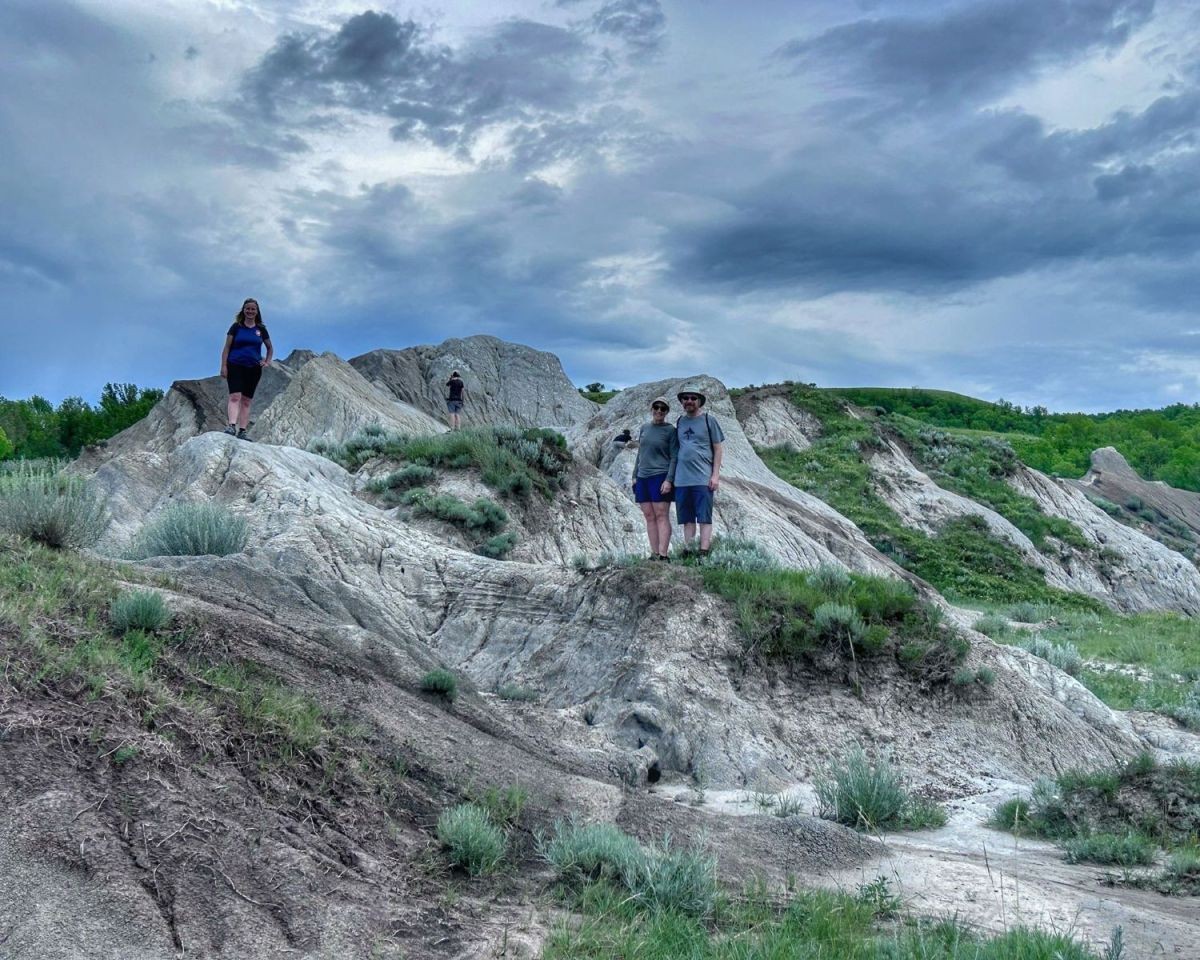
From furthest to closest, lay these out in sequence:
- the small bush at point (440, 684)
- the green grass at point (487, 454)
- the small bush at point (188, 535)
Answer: the green grass at point (487, 454)
the small bush at point (188, 535)
the small bush at point (440, 684)

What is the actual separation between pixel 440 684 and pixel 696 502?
4804 mm

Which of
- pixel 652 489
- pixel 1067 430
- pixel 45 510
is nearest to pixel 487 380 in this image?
pixel 652 489

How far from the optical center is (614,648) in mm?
11141

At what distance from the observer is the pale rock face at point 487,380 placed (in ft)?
140

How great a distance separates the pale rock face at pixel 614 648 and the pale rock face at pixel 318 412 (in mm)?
12407

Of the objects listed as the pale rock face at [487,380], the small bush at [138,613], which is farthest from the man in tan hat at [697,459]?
the pale rock face at [487,380]

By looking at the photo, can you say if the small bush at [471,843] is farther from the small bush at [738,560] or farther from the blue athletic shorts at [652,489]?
the blue athletic shorts at [652,489]

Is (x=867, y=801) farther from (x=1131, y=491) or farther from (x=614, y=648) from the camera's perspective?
(x=1131, y=491)

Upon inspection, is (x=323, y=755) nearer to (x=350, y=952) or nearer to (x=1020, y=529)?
(x=350, y=952)

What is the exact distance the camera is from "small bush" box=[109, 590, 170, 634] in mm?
6016

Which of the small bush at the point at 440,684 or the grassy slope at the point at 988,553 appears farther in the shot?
the grassy slope at the point at 988,553

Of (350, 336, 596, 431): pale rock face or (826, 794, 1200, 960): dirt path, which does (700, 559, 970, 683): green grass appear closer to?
(826, 794, 1200, 960): dirt path

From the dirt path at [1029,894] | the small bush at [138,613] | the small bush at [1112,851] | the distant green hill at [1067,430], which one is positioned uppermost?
the distant green hill at [1067,430]

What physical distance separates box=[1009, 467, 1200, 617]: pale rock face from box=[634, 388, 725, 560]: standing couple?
25.2 metres
